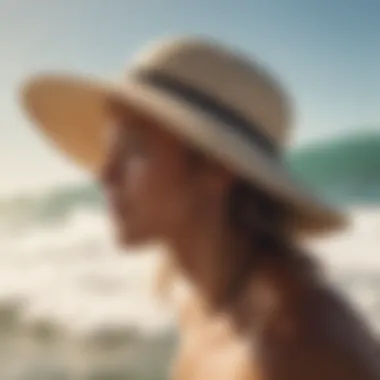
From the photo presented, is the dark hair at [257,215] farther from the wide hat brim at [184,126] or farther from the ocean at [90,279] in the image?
the ocean at [90,279]

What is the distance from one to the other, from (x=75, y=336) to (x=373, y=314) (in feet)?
1.21

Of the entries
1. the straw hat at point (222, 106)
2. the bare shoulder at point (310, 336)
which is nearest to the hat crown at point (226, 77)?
the straw hat at point (222, 106)

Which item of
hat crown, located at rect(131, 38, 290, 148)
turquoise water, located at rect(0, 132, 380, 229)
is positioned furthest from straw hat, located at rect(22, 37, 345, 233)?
turquoise water, located at rect(0, 132, 380, 229)

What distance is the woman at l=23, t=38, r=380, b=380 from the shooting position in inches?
30.5

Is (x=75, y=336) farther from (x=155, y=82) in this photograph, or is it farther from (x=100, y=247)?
(x=155, y=82)

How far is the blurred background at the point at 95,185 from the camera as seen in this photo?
109 cm

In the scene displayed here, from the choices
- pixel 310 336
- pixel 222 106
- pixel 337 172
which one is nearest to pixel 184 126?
pixel 222 106

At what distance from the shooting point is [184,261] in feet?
2.77

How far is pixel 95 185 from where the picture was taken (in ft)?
3.67

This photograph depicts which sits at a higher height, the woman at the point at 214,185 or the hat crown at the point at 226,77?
the hat crown at the point at 226,77

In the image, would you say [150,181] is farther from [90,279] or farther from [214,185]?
[90,279]

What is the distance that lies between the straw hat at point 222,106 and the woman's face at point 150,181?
0.09 ft

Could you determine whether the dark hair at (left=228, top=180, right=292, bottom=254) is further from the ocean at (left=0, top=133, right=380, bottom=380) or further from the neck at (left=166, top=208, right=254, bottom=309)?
the ocean at (left=0, top=133, right=380, bottom=380)

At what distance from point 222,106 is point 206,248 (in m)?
0.13
